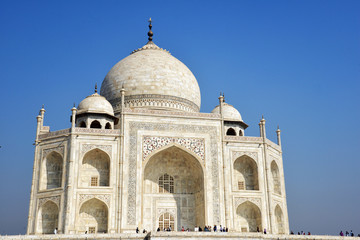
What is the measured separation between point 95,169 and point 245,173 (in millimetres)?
7046

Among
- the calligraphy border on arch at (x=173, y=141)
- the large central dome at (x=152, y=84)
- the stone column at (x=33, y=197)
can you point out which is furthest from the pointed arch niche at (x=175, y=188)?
the stone column at (x=33, y=197)

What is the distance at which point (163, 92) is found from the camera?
75.7ft

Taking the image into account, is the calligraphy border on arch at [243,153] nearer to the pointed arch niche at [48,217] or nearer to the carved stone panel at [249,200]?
the carved stone panel at [249,200]

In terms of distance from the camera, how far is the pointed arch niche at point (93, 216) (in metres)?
18.3

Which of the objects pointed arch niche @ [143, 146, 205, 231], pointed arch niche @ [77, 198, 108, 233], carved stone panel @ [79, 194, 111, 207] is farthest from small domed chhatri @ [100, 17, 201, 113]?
pointed arch niche @ [77, 198, 108, 233]

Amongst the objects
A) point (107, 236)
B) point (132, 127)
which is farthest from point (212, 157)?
point (107, 236)

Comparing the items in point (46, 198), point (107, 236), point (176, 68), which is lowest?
point (107, 236)

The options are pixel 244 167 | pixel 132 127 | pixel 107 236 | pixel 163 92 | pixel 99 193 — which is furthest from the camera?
pixel 163 92

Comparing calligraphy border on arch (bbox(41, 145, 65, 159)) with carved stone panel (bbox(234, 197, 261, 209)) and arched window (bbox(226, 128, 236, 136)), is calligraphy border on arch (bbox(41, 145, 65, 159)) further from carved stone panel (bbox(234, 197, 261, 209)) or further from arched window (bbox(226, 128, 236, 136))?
arched window (bbox(226, 128, 236, 136))

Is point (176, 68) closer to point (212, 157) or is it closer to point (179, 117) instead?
point (179, 117)

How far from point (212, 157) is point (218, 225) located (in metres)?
3.04

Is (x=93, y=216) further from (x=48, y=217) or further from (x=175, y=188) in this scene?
(x=175, y=188)

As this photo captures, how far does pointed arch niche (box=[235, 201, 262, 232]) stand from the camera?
19922mm

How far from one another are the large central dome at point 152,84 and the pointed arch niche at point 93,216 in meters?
5.48
